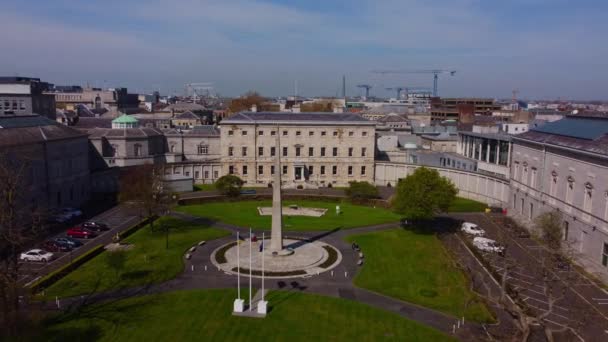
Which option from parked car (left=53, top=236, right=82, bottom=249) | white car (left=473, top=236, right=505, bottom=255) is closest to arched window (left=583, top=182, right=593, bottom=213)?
white car (left=473, top=236, right=505, bottom=255)

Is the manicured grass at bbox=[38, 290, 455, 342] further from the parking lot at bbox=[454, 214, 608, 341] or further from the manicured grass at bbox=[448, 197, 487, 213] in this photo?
the manicured grass at bbox=[448, 197, 487, 213]

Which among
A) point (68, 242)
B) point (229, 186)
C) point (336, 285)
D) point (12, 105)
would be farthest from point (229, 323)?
point (12, 105)

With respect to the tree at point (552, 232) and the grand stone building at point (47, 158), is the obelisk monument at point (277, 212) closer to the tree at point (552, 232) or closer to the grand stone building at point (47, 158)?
the tree at point (552, 232)

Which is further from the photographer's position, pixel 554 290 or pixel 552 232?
pixel 552 232

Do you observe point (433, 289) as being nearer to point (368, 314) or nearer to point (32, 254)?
point (368, 314)

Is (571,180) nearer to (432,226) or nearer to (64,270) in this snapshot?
(432,226)

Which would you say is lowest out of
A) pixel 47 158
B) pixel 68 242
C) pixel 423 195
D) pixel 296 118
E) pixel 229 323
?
pixel 229 323

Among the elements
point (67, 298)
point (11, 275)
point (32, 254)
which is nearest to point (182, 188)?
point (32, 254)
